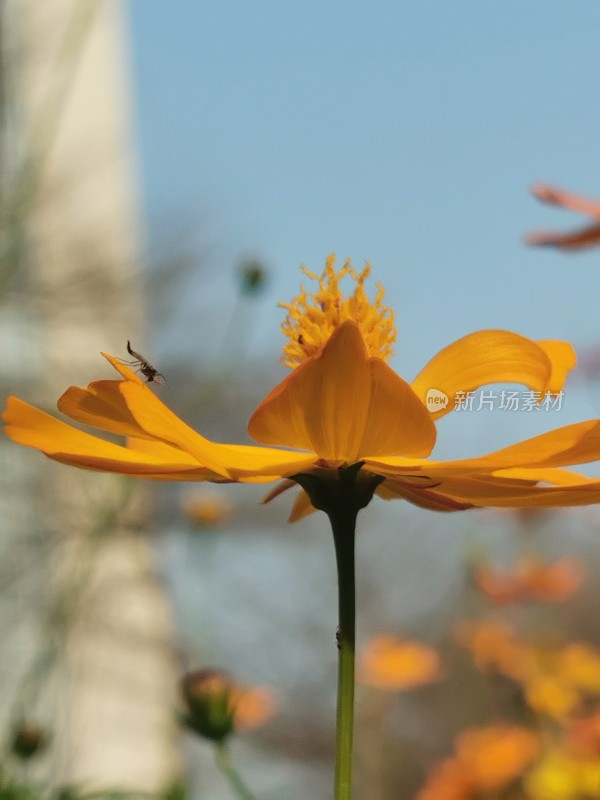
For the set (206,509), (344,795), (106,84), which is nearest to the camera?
(344,795)

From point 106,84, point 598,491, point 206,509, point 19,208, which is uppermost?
point 106,84

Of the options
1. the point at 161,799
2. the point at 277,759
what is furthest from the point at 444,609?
the point at 161,799

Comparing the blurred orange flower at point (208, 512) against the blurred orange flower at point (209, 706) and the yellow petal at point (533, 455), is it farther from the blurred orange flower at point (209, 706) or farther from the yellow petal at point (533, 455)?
the yellow petal at point (533, 455)

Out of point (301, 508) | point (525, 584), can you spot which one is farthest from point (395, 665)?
point (301, 508)

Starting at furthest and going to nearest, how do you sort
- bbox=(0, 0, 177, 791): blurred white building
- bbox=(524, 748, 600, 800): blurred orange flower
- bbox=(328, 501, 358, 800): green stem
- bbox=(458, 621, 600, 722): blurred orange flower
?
bbox=(0, 0, 177, 791): blurred white building
bbox=(458, 621, 600, 722): blurred orange flower
bbox=(524, 748, 600, 800): blurred orange flower
bbox=(328, 501, 358, 800): green stem

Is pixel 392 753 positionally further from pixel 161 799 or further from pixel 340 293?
pixel 340 293

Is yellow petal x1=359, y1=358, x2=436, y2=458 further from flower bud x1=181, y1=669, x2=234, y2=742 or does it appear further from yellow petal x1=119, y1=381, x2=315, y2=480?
flower bud x1=181, y1=669, x2=234, y2=742

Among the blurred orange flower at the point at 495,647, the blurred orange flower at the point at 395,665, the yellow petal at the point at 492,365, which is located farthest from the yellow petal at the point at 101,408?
the blurred orange flower at the point at 395,665

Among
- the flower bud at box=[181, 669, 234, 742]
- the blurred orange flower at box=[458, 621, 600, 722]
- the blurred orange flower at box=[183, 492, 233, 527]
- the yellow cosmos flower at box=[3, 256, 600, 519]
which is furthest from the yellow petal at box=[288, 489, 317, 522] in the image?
the blurred orange flower at box=[183, 492, 233, 527]
